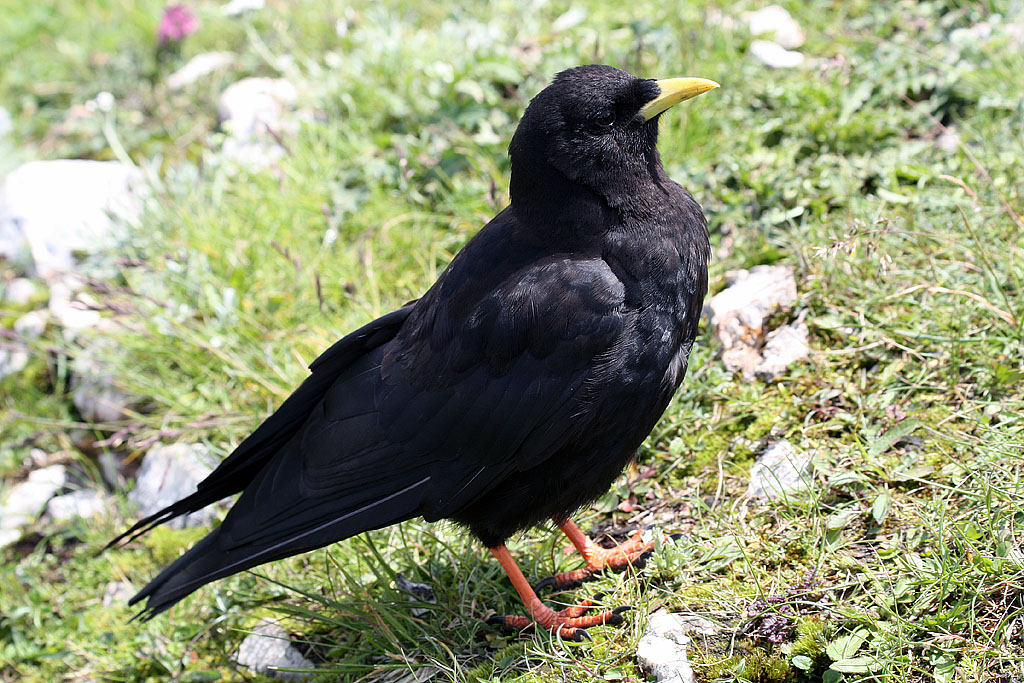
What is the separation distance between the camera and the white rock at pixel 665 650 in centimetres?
274

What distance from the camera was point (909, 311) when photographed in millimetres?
3561

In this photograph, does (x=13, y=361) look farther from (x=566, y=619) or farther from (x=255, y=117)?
(x=566, y=619)

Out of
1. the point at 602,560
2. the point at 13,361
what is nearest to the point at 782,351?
the point at 602,560

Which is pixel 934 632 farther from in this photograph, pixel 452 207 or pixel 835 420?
pixel 452 207

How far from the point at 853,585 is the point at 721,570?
45 cm

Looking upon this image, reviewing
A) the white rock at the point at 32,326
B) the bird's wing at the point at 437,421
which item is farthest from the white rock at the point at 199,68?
the bird's wing at the point at 437,421

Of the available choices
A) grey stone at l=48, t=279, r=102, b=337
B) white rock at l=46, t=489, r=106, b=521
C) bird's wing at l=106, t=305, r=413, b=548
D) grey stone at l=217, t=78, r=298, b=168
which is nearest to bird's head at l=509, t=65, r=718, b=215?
bird's wing at l=106, t=305, r=413, b=548

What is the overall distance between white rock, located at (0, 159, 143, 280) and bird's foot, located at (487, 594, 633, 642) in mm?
3523

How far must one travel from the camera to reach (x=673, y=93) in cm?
296

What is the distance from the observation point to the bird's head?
2926 mm

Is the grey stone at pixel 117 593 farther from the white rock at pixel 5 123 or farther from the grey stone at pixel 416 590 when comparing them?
the white rock at pixel 5 123

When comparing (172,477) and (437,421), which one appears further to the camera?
(172,477)

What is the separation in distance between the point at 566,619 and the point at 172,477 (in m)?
2.17

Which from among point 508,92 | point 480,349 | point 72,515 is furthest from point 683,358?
point 72,515
